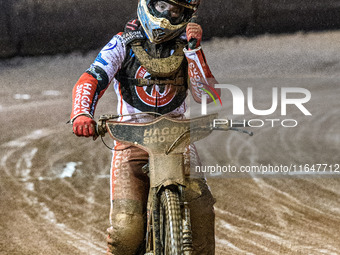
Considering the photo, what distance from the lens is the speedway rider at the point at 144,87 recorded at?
3928 mm

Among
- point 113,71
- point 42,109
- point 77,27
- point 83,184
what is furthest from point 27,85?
point 113,71

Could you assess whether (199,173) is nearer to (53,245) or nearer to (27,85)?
(53,245)

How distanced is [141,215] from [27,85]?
16.4 ft

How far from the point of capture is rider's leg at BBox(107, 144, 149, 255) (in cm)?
392

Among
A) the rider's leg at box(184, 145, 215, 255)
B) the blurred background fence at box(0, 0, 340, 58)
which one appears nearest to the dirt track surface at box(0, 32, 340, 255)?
the blurred background fence at box(0, 0, 340, 58)

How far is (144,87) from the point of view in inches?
170

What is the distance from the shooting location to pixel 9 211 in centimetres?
649

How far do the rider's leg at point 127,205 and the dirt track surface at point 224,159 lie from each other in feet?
5.17

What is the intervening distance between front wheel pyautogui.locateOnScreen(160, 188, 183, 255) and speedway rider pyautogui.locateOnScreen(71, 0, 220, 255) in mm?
255

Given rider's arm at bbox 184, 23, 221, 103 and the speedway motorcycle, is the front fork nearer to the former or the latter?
the speedway motorcycle

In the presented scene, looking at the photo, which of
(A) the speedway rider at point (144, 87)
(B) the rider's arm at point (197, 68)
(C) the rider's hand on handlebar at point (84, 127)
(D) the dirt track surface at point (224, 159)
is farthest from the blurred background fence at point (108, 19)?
(C) the rider's hand on handlebar at point (84, 127)

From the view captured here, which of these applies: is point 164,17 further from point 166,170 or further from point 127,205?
point 127,205

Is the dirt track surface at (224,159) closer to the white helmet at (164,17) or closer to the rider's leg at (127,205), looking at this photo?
the rider's leg at (127,205)

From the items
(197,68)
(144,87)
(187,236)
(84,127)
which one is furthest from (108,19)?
(187,236)
